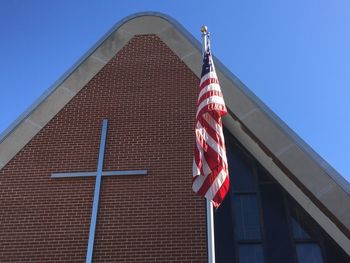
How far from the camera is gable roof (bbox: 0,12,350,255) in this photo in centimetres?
827

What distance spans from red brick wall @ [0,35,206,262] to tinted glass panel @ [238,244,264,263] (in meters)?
0.76

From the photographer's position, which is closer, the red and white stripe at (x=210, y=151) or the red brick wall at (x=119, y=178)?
the red and white stripe at (x=210, y=151)

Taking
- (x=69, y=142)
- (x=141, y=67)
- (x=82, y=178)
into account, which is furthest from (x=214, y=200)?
(x=141, y=67)

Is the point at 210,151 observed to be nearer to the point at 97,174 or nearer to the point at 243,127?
the point at 243,127

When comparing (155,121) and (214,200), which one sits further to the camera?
(155,121)

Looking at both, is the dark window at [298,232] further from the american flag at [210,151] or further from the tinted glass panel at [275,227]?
the american flag at [210,151]

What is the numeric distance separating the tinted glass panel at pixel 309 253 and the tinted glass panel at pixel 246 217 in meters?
0.82

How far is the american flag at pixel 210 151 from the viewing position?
6.88m

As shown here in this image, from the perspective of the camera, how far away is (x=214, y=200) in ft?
22.4

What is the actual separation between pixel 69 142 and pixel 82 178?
3.32 ft

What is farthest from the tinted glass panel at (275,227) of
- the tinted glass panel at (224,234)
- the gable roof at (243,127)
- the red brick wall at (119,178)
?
the red brick wall at (119,178)

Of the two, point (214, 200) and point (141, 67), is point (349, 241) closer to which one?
point (214, 200)

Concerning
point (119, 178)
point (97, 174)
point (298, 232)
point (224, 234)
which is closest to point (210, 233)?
point (224, 234)

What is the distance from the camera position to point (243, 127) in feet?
31.1
